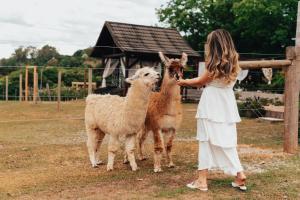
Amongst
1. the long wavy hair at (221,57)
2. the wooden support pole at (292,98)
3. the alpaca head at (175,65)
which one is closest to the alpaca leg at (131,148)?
the alpaca head at (175,65)

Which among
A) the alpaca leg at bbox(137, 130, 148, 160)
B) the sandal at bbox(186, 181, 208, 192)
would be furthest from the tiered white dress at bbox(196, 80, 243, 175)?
the alpaca leg at bbox(137, 130, 148, 160)

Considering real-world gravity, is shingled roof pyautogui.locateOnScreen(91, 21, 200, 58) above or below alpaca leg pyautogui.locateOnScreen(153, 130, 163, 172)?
above

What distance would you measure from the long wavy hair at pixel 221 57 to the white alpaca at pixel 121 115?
1016mm

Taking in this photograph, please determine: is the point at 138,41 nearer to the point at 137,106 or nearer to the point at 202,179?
the point at 137,106

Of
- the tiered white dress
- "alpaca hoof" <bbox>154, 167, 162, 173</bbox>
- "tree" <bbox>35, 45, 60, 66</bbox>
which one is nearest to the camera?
the tiered white dress

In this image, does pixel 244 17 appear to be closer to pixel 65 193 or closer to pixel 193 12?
pixel 193 12

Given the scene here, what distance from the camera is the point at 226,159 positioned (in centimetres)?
493

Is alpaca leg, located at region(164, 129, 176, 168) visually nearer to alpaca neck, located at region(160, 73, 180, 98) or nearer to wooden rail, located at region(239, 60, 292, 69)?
alpaca neck, located at region(160, 73, 180, 98)

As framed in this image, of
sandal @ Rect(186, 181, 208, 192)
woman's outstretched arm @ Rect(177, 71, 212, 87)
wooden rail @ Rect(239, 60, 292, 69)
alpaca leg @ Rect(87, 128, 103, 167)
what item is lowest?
sandal @ Rect(186, 181, 208, 192)

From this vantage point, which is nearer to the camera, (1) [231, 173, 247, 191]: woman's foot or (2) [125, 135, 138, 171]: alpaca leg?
(1) [231, 173, 247, 191]: woman's foot

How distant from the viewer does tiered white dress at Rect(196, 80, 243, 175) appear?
15.9ft

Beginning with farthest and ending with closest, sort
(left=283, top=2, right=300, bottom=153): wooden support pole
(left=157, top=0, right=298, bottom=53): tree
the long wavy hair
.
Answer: (left=157, top=0, right=298, bottom=53): tree → (left=283, top=2, right=300, bottom=153): wooden support pole → the long wavy hair

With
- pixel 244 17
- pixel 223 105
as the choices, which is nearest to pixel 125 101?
pixel 223 105

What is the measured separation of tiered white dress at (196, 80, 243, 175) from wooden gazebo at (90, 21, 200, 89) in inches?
619
